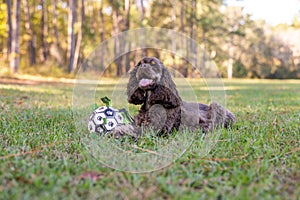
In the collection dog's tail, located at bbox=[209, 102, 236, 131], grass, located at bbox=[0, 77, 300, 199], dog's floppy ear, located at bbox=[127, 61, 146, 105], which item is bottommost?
grass, located at bbox=[0, 77, 300, 199]

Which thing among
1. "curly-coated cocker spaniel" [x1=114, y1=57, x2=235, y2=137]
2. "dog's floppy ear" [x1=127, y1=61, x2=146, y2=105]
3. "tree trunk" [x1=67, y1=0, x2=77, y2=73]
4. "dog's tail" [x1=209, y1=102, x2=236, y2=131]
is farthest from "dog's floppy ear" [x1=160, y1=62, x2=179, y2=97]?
"tree trunk" [x1=67, y1=0, x2=77, y2=73]

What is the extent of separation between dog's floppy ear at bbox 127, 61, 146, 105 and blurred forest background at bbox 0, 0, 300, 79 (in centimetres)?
1161

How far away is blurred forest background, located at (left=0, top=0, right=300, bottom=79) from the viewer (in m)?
17.1

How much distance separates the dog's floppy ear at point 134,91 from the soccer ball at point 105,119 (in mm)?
231

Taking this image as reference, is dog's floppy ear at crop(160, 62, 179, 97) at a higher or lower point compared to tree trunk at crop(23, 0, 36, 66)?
lower

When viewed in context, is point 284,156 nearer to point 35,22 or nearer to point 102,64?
point 102,64

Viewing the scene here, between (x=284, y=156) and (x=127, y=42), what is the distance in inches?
57.4

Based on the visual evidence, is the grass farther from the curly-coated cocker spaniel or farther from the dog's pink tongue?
the dog's pink tongue

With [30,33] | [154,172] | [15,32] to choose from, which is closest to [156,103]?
[154,172]

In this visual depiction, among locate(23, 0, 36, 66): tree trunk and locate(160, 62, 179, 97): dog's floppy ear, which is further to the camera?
locate(23, 0, 36, 66): tree trunk

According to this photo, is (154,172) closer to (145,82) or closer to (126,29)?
(145,82)

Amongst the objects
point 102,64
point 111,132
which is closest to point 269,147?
point 111,132

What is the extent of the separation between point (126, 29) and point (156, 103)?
15.0 metres

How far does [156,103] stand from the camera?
104 inches
